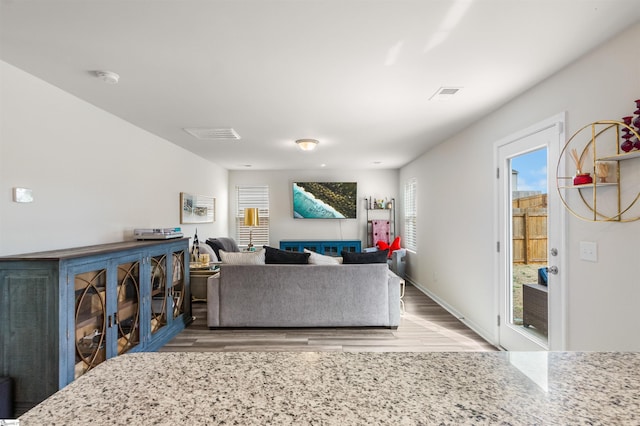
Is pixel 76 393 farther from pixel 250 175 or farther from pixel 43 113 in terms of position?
pixel 250 175

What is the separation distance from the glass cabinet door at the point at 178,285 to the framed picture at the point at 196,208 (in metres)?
1.26

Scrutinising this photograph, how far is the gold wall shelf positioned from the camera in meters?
1.85

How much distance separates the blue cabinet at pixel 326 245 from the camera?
705 cm

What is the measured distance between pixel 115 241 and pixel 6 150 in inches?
52.9

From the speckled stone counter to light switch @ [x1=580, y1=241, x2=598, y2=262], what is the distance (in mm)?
1502

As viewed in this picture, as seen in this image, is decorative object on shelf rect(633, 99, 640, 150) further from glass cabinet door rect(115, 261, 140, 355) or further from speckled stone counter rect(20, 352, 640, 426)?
glass cabinet door rect(115, 261, 140, 355)

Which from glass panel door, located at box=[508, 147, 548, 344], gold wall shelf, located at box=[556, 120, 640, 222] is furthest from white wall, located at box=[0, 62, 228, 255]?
glass panel door, located at box=[508, 147, 548, 344]

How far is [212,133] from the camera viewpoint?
4062mm

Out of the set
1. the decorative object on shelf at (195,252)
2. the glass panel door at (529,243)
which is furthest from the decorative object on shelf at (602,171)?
the decorative object on shelf at (195,252)

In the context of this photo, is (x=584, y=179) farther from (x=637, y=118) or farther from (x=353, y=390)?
(x=353, y=390)

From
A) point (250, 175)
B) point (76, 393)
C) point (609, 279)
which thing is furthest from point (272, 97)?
point (250, 175)

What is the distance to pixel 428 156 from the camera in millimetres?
5281

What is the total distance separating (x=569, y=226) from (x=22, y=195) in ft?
13.0

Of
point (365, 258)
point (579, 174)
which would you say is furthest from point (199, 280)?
point (579, 174)
